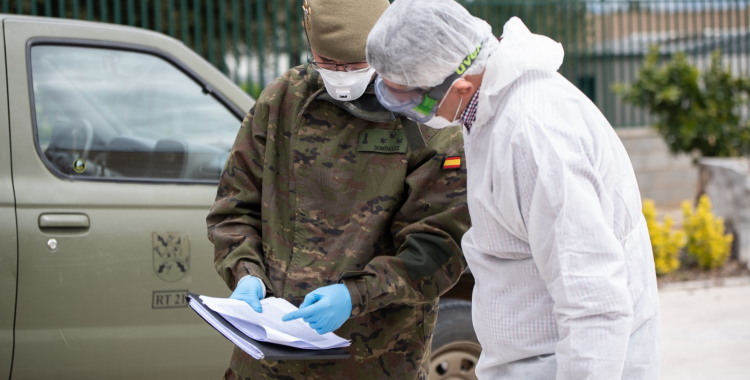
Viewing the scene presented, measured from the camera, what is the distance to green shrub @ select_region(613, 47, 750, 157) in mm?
7523

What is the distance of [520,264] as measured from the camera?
1468mm

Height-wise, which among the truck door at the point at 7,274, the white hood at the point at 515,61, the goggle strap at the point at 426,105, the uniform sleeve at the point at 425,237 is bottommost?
the truck door at the point at 7,274

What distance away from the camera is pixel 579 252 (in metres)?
1.29

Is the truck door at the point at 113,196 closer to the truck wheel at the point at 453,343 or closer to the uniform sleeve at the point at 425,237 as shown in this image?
the truck wheel at the point at 453,343

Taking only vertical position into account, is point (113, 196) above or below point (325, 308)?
above

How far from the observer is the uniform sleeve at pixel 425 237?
188 centimetres

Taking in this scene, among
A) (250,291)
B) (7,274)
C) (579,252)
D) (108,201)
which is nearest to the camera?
(579,252)

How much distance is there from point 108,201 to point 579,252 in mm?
2018

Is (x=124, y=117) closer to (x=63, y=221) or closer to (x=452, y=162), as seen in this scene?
(x=63, y=221)

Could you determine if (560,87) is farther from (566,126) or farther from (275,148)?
(275,148)

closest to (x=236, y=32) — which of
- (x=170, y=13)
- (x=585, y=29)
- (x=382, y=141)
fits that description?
(x=170, y=13)

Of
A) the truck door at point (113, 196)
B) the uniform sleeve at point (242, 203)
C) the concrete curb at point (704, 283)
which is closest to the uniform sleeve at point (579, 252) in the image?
the uniform sleeve at point (242, 203)

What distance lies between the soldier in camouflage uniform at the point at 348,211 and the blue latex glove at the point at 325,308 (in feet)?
0.13

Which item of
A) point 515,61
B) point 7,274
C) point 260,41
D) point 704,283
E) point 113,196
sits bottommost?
point 704,283
